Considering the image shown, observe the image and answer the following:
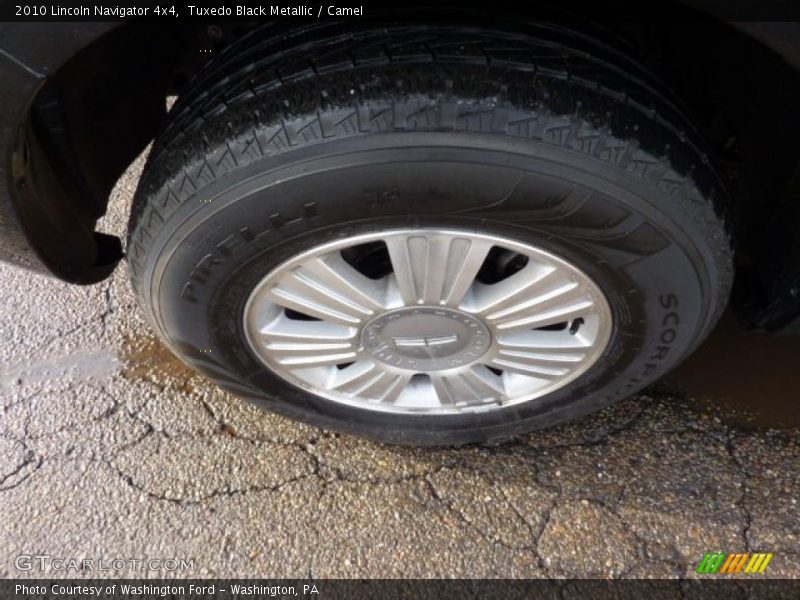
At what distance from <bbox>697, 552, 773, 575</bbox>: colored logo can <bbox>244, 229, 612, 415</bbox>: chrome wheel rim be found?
0.62m

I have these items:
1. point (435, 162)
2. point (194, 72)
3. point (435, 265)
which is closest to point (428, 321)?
point (435, 265)

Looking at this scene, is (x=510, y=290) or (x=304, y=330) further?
(x=304, y=330)

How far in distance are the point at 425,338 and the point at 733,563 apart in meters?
1.01

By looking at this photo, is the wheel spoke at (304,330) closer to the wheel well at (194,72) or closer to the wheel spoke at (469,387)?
the wheel spoke at (469,387)

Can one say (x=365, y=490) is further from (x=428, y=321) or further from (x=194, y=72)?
(x=194, y=72)

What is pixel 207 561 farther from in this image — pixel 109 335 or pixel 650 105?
pixel 650 105

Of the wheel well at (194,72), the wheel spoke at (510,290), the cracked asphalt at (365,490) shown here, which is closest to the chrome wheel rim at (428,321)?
the wheel spoke at (510,290)

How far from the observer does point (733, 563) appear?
6.03 feet

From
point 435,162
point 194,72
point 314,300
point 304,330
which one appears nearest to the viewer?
point 435,162

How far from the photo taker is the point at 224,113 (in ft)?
4.42

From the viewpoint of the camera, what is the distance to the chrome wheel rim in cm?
148

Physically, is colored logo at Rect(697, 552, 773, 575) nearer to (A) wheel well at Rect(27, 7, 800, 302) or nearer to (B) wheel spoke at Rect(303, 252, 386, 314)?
(A) wheel well at Rect(27, 7, 800, 302)

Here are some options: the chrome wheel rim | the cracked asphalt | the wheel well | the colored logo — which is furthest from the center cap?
the colored logo

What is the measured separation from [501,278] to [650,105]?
0.51 meters
